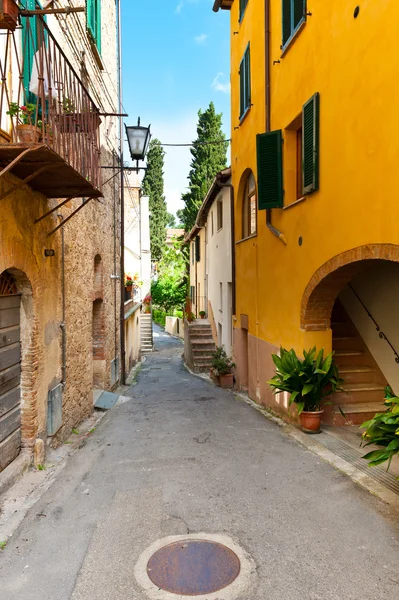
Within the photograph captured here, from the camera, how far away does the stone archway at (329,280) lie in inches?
206

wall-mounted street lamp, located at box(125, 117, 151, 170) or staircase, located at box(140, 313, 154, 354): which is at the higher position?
wall-mounted street lamp, located at box(125, 117, 151, 170)

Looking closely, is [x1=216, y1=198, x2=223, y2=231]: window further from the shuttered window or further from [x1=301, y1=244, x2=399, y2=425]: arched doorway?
[x1=301, y1=244, x2=399, y2=425]: arched doorway

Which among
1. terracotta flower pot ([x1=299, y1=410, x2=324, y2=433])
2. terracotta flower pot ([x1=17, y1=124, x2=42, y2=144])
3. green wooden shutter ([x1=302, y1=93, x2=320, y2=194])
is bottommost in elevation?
terracotta flower pot ([x1=299, y1=410, x2=324, y2=433])

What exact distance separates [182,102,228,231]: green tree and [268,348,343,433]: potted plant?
28.1 m

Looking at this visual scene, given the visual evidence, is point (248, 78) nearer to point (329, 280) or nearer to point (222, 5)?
point (222, 5)

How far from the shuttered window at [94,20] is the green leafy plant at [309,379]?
8.30 meters

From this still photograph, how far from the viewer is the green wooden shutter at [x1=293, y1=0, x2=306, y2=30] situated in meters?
6.99

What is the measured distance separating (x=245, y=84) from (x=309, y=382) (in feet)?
26.9

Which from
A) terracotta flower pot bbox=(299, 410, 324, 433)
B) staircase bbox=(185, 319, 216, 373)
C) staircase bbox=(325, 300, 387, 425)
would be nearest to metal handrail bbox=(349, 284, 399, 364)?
staircase bbox=(325, 300, 387, 425)

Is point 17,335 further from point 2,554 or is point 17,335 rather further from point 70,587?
point 70,587

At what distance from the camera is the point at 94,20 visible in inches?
397

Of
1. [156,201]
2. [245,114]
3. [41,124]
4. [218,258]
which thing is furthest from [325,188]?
[156,201]

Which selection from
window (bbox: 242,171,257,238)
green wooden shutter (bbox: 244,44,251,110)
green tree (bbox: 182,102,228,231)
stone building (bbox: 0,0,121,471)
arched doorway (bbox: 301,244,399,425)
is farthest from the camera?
green tree (bbox: 182,102,228,231)

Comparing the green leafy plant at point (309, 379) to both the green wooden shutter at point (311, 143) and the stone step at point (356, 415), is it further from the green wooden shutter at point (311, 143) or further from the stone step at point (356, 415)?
the green wooden shutter at point (311, 143)
